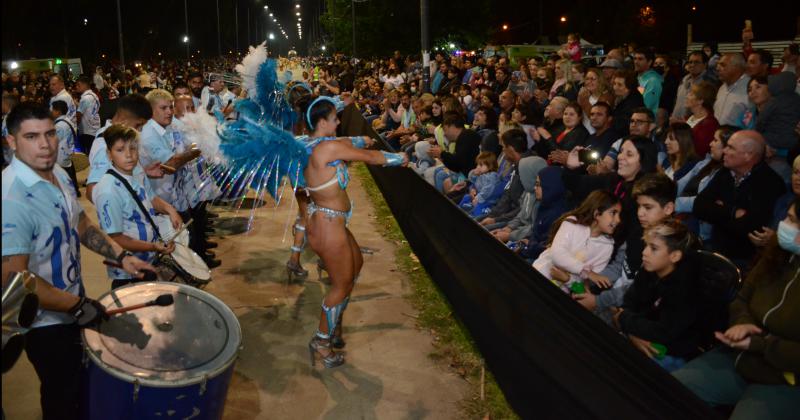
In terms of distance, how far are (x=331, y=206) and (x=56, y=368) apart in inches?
93.4

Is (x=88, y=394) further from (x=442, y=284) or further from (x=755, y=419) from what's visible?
(x=442, y=284)

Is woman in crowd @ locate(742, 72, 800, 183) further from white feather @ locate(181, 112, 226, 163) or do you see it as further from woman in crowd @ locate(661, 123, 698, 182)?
white feather @ locate(181, 112, 226, 163)

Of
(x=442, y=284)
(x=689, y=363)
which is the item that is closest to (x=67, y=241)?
(x=689, y=363)

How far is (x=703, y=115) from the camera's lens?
6625 mm

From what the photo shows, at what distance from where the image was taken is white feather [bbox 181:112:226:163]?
5527mm

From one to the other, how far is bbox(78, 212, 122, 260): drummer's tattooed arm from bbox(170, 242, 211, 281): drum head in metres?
0.78

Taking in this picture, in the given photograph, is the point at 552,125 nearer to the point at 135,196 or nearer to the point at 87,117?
the point at 135,196

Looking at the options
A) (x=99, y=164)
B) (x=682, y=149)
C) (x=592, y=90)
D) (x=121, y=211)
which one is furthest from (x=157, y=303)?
(x=592, y=90)

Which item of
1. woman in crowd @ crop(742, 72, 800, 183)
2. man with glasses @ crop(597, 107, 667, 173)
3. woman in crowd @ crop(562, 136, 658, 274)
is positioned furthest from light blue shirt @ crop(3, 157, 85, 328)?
woman in crowd @ crop(742, 72, 800, 183)

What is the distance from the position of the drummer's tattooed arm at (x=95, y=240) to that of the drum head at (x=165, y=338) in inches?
14.6

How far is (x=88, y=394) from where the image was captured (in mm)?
3180

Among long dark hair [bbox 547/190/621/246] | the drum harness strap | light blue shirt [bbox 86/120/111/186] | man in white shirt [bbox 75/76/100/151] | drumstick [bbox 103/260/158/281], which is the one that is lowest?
drumstick [bbox 103/260/158/281]

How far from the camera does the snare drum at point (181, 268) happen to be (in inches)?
179

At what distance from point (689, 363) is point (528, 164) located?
10.4ft
